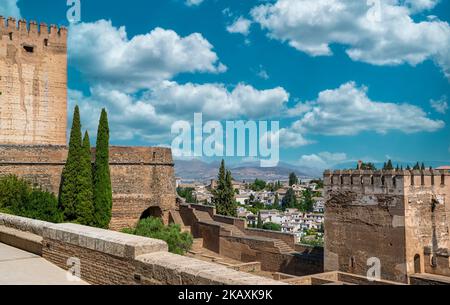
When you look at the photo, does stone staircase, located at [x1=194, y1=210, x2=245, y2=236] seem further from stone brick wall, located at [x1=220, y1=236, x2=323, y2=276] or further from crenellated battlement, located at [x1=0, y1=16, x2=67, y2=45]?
crenellated battlement, located at [x1=0, y1=16, x2=67, y2=45]

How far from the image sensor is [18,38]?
899 inches

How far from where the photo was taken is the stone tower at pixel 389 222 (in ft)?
46.9

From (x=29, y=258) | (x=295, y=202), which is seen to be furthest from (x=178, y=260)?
(x=295, y=202)

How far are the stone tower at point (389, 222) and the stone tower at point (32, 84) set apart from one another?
49.6 feet

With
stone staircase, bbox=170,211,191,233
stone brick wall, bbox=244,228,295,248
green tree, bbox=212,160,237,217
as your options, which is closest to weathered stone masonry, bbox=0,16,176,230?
stone staircase, bbox=170,211,191,233

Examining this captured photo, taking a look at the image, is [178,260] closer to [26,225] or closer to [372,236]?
[26,225]

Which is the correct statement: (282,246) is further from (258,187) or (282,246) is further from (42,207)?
(258,187)

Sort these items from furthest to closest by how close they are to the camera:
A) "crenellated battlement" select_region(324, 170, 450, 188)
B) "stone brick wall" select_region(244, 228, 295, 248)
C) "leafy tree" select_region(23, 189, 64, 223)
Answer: "stone brick wall" select_region(244, 228, 295, 248) → "leafy tree" select_region(23, 189, 64, 223) → "crenellated battlement" select_region(324, 170, 450, 188)

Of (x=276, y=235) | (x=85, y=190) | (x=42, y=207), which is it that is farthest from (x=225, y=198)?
(x=42, y=207)

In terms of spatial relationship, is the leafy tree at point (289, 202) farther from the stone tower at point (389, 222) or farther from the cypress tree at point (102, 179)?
the stone tower at point (389, 222)

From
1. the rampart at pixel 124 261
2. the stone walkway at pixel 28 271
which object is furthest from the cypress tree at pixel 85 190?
the rampart at pixel 124 261

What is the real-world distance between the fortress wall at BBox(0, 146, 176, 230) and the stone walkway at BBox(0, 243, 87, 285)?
13.4 meters

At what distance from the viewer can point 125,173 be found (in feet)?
70.8

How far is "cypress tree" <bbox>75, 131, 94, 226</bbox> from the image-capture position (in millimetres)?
18328
